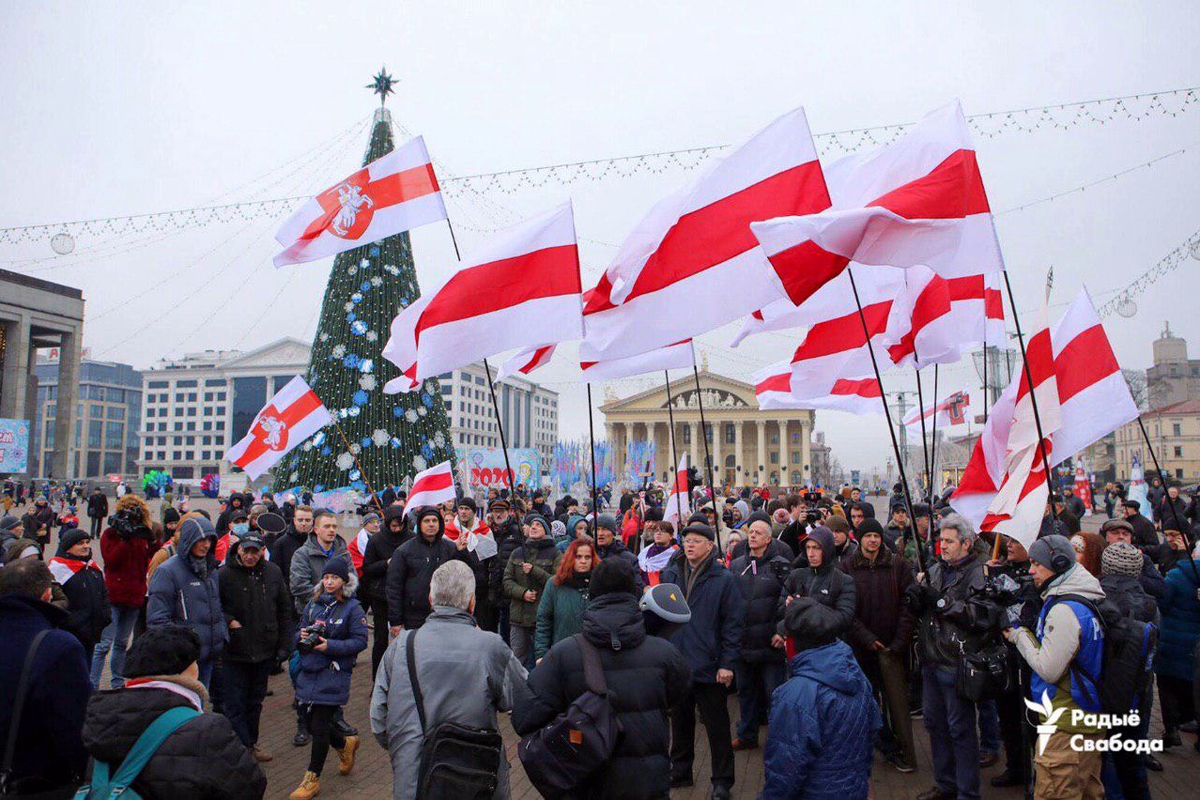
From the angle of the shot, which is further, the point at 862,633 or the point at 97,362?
the point at 97,362

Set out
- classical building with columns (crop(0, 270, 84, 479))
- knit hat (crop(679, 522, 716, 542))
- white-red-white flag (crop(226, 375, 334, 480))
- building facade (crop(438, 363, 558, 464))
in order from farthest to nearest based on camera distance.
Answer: building facade (crop(438, 363, 558, 464))
classical building with columns (crop(0, 270, 84, 479))
white-red-white flag (crop(226, 375, 334, 480))
knit hat (crop(679, 522, 716, 542))

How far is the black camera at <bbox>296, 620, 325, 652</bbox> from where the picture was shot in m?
5.94

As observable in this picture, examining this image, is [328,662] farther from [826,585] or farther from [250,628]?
[826,585]

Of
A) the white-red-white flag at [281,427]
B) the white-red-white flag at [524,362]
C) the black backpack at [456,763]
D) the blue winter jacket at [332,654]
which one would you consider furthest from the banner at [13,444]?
the black backpack at [456,763]

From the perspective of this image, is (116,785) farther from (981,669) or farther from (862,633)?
(862,633)

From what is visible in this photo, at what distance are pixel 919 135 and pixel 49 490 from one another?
45.9m

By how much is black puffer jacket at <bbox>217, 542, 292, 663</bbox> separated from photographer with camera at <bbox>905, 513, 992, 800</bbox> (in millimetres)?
4744

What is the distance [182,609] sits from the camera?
19.6 feet

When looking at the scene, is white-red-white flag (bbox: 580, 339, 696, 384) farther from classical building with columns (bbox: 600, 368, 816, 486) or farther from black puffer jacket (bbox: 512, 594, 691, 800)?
classical building with columns (bbox: 600, 368, 816, 486)

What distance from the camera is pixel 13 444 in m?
34.9

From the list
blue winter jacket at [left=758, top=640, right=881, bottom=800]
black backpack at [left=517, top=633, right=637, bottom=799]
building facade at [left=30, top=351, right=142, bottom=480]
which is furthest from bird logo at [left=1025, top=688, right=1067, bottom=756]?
building facade at [left=30, top=351, right=142, bottom=480]

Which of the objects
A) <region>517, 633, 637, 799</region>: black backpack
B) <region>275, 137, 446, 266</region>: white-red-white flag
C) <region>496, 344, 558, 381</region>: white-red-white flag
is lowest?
<region>517, 633, 637, 799</region>: black backpack

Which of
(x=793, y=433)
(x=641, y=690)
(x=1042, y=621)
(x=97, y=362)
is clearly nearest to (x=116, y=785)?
(x=641, y=690)

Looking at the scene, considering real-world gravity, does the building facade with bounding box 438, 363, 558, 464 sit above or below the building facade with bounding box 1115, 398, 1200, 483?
above
